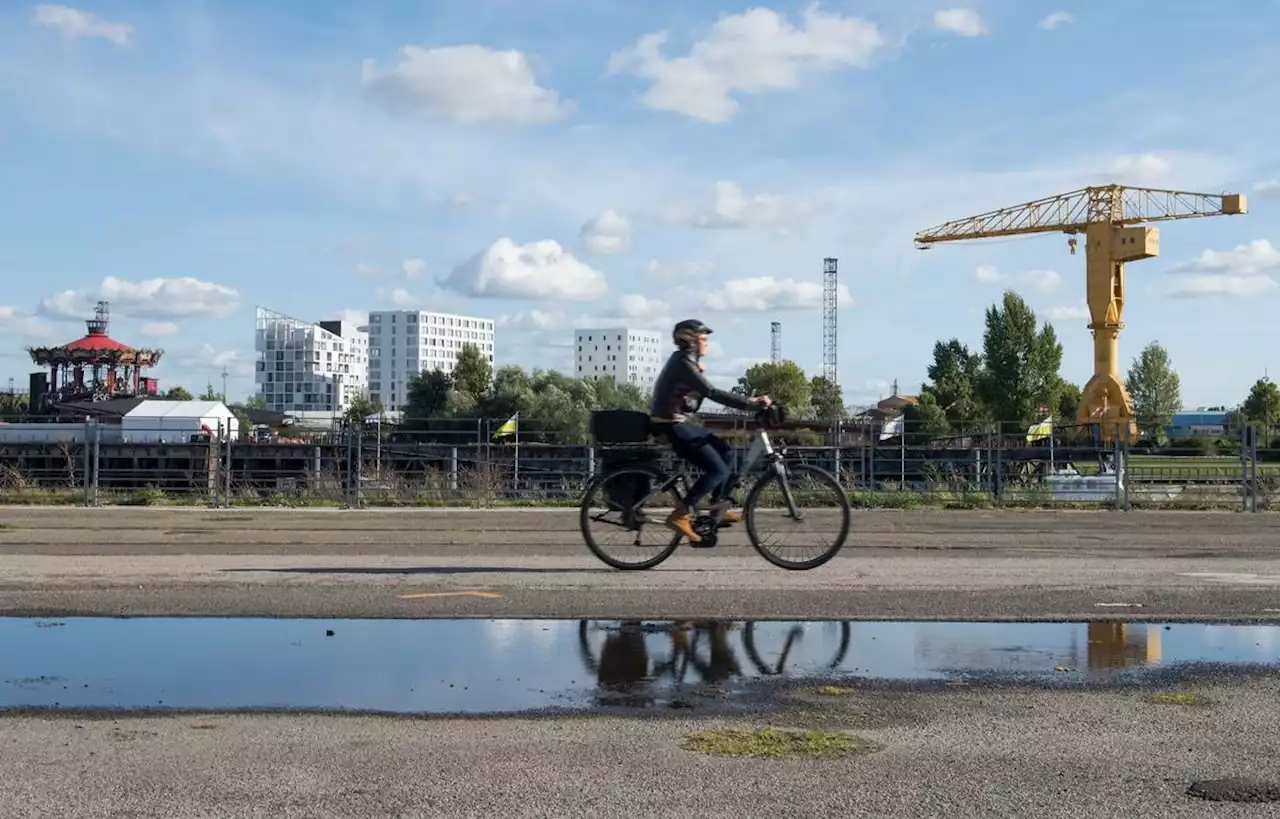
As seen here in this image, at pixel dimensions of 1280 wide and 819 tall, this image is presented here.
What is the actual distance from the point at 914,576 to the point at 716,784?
5.96 meters

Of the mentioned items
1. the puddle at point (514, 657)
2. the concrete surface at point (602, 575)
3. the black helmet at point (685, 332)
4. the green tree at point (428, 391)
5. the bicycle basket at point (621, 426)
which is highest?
the green tree at point (428, 391)

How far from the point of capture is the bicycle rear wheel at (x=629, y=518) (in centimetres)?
1012

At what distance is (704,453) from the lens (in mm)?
9898

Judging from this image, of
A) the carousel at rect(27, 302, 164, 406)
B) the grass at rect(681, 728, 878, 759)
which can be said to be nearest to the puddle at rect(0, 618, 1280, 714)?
the grass at rect(681, 728, 878, 759)

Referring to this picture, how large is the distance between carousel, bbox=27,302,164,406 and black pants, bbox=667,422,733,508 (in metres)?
82.2

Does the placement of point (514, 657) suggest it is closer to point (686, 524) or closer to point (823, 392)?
point (686, 524)

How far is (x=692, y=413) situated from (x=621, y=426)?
55 centimetres

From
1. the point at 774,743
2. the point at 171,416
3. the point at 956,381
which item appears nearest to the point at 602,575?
the point at 774,743

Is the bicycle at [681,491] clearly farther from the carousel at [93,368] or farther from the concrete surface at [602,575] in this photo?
the carousel at [93,368]

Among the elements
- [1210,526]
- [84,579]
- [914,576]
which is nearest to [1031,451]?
[1210,526]

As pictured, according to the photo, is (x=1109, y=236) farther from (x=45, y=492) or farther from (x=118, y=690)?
(x=118, y=690)

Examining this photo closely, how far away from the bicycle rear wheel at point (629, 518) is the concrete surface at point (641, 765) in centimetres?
459

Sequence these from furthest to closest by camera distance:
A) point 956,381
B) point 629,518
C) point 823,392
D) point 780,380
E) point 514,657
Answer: point 823,392, point 780,380, point 956,381, point 629,518, point 514,657

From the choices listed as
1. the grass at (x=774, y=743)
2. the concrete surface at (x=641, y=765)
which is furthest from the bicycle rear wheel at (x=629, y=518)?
the grass at (x=774, y=743)
